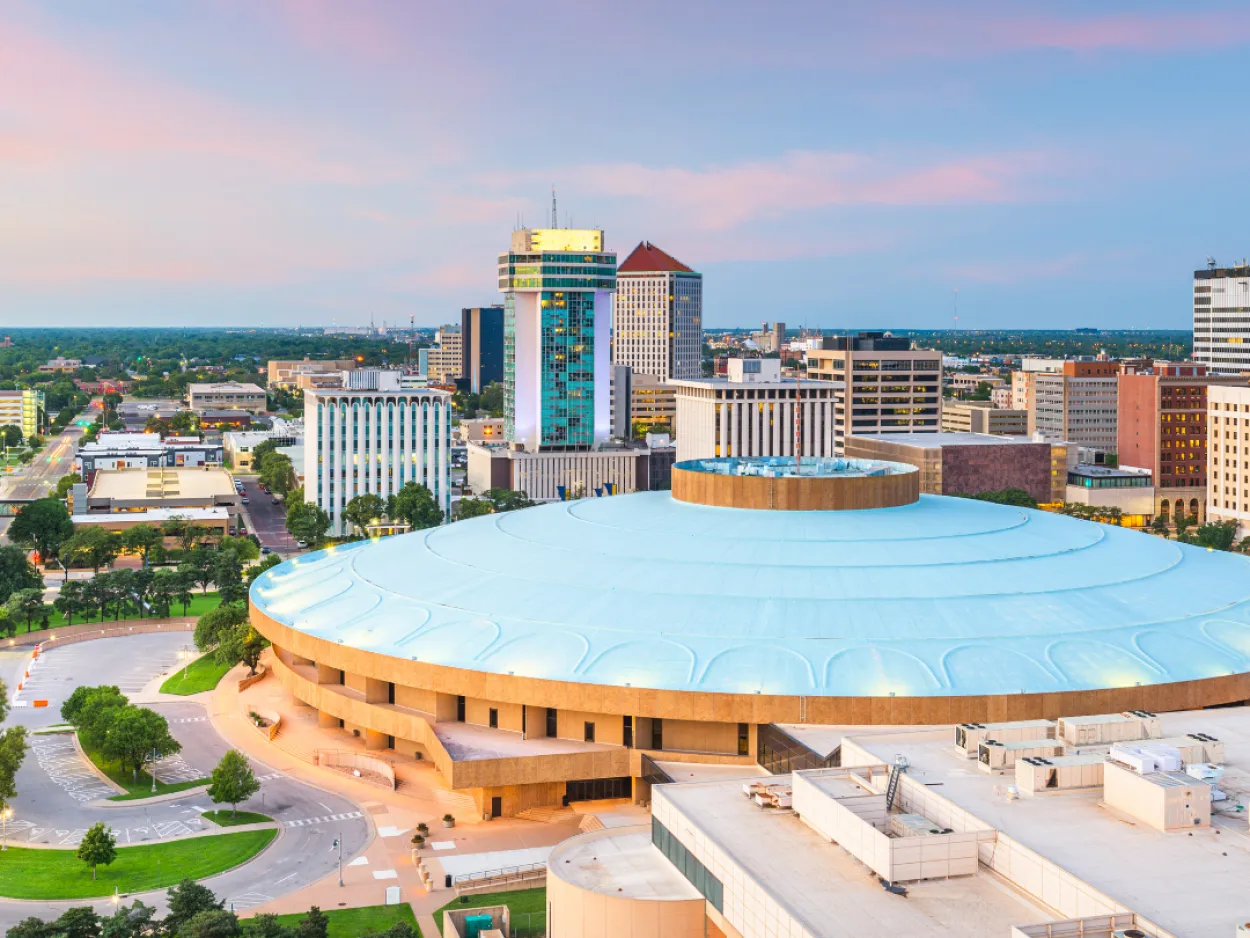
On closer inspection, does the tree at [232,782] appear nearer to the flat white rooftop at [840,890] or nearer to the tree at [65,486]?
the flat white rooftop at [840,890]

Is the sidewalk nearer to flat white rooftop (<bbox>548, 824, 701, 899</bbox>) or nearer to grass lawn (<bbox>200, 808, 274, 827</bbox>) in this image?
grass lawn (<bbox>200, 808, 274, 827</bbox>)

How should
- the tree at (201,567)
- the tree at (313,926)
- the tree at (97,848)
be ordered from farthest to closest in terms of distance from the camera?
the tree at (201,567) < the tree at (97,848) < the tree at (313,926)

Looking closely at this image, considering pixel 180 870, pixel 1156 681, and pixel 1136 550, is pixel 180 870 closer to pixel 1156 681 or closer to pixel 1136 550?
pixel 1156 681

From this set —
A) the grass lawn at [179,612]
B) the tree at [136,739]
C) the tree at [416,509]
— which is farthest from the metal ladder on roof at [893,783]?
the tree at [416,509]

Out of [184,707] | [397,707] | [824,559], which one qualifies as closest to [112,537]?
[184,707]

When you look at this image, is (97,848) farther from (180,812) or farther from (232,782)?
(180,812)

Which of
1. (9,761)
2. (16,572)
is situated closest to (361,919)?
(9,761)

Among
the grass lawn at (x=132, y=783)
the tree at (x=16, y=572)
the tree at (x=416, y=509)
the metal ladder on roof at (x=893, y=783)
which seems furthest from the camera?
the tree at (x=416, y=509)
